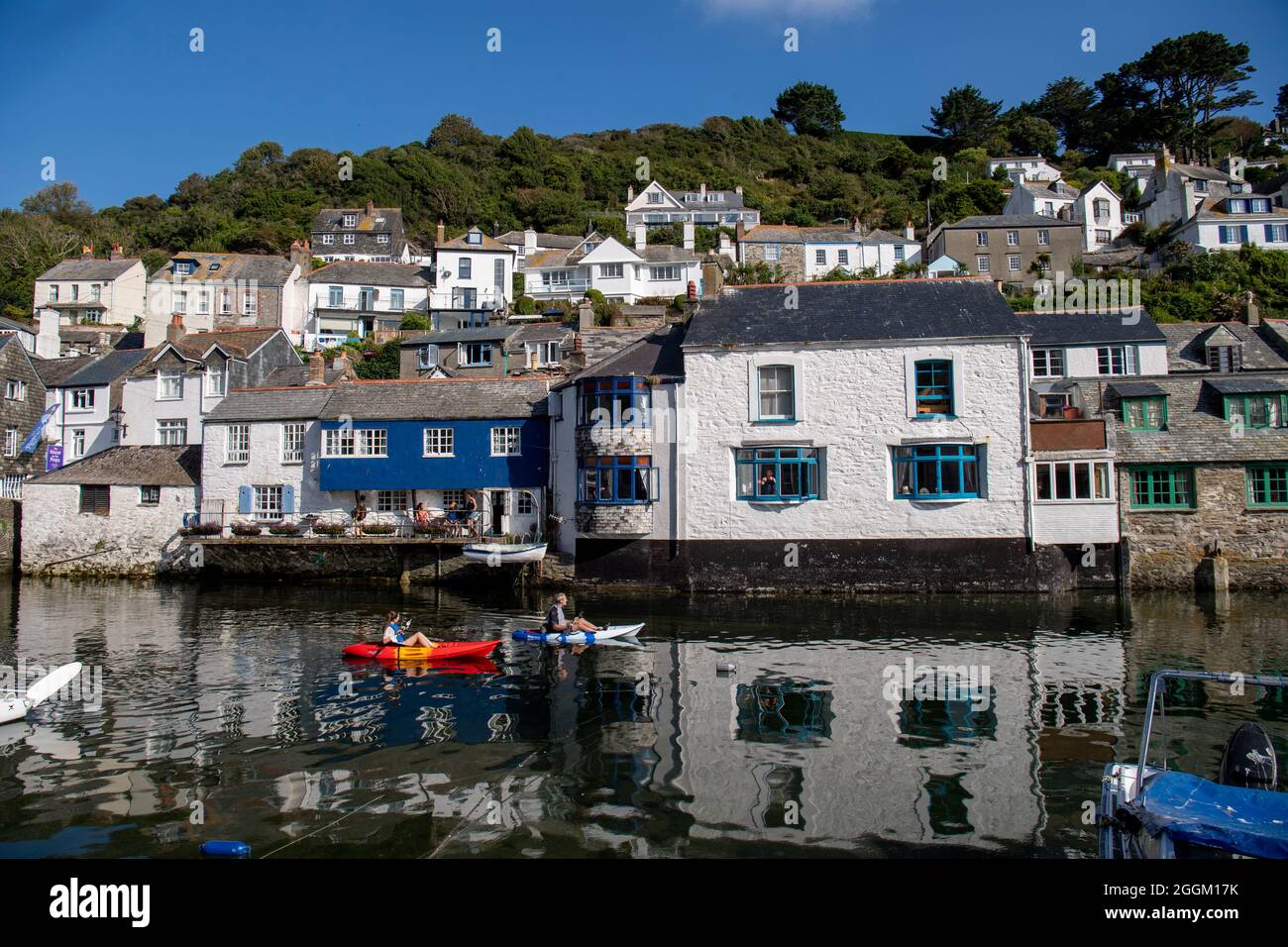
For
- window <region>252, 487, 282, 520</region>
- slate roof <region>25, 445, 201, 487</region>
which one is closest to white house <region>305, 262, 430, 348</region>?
slate roof <region>25, 445, 201, 487</region>

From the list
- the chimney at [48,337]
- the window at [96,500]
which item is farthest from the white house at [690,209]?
the window at [96,500]

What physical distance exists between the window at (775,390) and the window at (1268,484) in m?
16.5

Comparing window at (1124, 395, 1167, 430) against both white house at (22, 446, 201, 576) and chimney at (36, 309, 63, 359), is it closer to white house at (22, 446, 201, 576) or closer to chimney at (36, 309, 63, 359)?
white house at (22, 446, 201, 576)

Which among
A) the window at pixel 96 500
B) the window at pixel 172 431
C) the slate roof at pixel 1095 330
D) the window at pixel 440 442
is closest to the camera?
the window at pixel 440 442

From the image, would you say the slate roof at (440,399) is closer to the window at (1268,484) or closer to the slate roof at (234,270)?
the window at (1268,484)

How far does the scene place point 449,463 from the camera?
35.9m

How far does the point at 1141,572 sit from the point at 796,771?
23.1 m

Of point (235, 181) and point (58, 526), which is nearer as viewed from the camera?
point (58, 526)

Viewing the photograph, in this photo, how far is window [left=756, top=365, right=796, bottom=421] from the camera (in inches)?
1193

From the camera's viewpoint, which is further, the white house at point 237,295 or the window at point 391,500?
the white house at point 237,295

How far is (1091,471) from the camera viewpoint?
1126 inches

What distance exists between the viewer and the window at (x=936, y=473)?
2902cm
